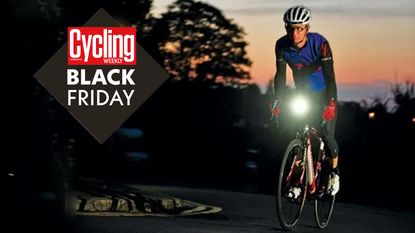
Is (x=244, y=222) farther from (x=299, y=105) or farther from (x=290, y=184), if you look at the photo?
(x=299, y=105)

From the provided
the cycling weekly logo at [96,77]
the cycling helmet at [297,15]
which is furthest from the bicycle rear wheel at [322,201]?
the cycling weekly logo at [96,77]

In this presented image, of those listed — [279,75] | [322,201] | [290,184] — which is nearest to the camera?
[290,184]

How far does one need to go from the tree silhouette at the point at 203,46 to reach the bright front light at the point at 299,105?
178 ft

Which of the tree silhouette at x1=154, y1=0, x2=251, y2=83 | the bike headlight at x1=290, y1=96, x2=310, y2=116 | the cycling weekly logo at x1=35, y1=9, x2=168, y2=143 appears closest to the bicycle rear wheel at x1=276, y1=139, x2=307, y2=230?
the bike headlight at x1=290, y1=96, x2=310, y2=116

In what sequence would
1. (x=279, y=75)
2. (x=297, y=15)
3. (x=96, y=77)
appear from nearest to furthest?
1. (x=297, y=15)
2. (x=279, y=75)
3. (x=96, y=77)

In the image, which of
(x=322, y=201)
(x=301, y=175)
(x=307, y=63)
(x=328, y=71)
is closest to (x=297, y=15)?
(x=307, y=63)

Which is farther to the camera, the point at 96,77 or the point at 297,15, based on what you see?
the point at 96,77

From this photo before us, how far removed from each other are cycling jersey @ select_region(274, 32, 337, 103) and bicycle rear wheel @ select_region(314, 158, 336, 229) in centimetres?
111

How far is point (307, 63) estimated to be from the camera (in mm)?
9859

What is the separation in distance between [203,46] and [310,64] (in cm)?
5759

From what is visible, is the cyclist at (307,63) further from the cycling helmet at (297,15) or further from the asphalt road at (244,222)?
the asphalt road at (244,222)

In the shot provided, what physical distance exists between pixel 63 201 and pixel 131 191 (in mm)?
7471

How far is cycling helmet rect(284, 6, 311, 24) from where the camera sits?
9516 millimetres

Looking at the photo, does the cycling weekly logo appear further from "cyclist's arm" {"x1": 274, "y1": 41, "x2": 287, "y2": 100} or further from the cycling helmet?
the cycling helmet
